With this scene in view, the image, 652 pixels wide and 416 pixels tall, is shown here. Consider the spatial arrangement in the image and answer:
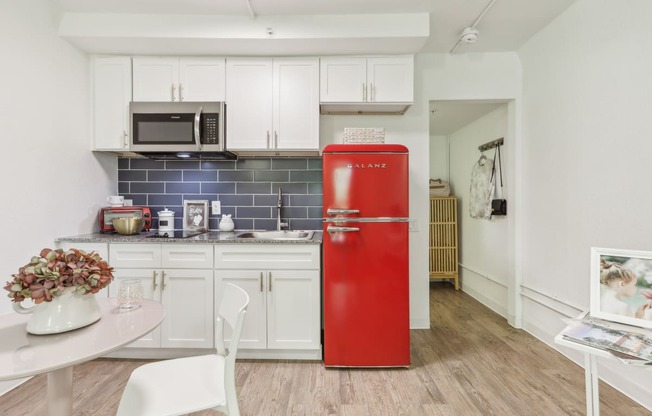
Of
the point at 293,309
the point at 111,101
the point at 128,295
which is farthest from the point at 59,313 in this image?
the point at 111,101

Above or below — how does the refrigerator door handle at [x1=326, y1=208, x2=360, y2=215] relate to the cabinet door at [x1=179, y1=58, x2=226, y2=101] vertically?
below

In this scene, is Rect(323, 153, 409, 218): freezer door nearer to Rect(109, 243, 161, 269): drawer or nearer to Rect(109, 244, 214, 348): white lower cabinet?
Rect(109, 244, 214, 348): white lower cabinet

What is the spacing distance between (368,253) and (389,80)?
1.47 m

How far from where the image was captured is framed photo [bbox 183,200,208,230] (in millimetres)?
2898

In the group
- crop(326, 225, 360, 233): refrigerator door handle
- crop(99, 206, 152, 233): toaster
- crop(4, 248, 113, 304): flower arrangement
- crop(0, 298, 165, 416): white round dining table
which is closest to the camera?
crop(0, 298, 165, 416): white round dining table

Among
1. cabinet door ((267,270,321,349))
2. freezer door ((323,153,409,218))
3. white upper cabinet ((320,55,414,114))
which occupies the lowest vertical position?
cabinet door ((267,270,321,349))

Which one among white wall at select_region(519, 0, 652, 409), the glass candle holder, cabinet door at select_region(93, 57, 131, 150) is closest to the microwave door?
cabinet door at select_region(93, 57, 131, 150)

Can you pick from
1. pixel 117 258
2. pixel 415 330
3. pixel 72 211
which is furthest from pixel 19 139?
pixel 415 330

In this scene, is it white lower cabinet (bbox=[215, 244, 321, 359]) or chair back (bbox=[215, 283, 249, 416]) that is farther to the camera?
white lower cabinet (bbox=[215, 244, 321, 359])

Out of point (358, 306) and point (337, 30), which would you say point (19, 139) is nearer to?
point (337, 30)

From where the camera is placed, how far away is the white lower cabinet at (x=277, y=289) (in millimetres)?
2334

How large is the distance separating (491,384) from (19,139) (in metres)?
3.59

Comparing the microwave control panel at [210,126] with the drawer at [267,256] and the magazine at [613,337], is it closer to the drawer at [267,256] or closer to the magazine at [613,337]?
the drawer at [267,256]

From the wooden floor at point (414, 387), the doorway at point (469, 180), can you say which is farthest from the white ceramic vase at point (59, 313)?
the doorway at point (469, 180)
